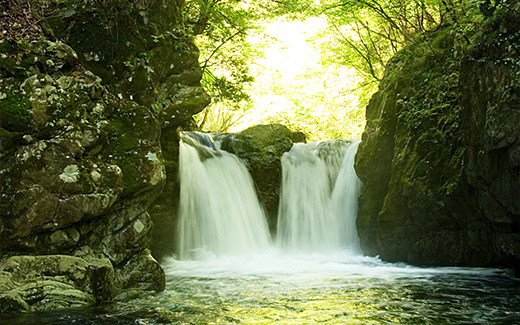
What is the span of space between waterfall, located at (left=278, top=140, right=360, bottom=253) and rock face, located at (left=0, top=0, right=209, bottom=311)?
246 inches

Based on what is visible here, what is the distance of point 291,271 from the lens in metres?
8.46

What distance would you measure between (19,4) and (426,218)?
27.1 ft

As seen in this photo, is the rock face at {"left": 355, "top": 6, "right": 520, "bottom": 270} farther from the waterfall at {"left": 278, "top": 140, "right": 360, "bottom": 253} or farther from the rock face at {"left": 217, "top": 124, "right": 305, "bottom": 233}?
the rock face at {"left": 217, "top": 124, "right": 305, "bottom": 233}

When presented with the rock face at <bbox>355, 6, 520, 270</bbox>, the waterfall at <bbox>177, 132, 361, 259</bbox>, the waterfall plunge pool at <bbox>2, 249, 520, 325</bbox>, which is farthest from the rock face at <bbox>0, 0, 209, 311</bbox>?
the rock face at <bbox>355, 6, 520, 270</bbox>

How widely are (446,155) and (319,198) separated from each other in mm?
5018

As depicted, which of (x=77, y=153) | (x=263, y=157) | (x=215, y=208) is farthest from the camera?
(x=263, y=157)

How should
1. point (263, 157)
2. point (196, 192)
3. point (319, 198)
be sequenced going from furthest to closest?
point (263, 157), point (319, 198), point (196, 192)

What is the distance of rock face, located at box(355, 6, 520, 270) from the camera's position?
21.7 ft

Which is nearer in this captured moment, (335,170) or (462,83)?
(462,83)

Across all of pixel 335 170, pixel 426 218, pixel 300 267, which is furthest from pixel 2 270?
pixel 335 170

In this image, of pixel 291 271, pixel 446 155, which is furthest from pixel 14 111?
pixel 446 155

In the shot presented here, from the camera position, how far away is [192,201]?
1076 cm

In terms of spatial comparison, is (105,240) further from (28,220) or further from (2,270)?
(2,270)

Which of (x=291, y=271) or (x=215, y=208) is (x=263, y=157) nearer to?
(x=215, y=208)
